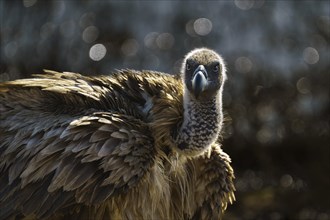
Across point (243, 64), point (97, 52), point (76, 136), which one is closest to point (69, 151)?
point (76, 136)

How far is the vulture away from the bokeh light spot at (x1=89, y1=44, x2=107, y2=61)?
112 inches

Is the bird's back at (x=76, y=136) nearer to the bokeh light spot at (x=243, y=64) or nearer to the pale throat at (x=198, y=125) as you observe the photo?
the pale throat at (x=198, y=125)

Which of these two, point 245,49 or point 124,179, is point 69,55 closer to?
point 245,49

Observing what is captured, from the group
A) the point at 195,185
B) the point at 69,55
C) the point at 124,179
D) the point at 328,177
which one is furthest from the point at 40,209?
the point at 328,177

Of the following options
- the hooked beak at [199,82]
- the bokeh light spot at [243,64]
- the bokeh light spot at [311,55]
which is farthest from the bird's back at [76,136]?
the bokeh light spot at [311,55]

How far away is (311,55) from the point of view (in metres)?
8.52

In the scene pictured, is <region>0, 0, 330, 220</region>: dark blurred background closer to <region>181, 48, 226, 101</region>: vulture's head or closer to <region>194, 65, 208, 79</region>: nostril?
<region>181, 48, 226, 101</region>: vulture's head

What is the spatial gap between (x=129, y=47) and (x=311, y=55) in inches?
77.9

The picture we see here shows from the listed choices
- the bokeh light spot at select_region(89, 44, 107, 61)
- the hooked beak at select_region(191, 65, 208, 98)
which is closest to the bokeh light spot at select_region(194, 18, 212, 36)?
the bokeh light spot at select_region(89, 44, 107, 61)

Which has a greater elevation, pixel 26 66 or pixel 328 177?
pixel 26 66

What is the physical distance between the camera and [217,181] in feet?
17.7

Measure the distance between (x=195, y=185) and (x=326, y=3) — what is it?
403cm

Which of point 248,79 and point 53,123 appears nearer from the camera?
point 53,123

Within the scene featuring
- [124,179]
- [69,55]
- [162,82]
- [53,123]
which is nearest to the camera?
[124,179]
